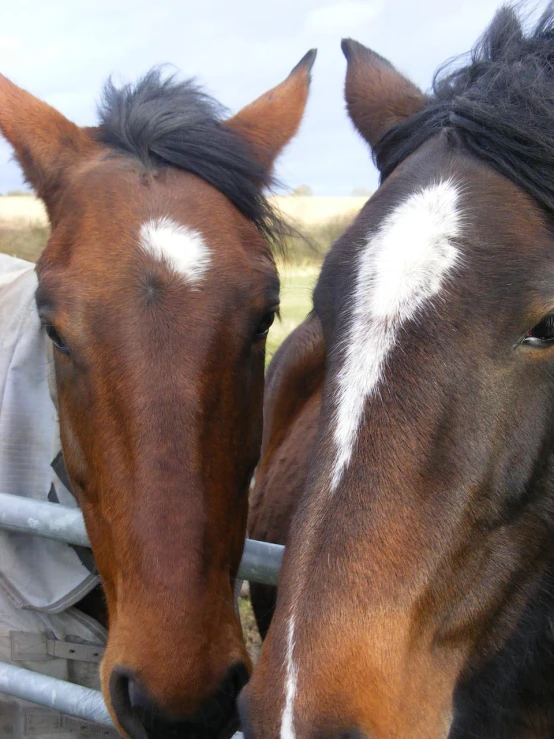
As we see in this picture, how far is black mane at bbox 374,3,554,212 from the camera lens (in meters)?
1.75

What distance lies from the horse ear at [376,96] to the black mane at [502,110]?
0.10 metres

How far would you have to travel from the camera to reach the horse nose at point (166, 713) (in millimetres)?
1783

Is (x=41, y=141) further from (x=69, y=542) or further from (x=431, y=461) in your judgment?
(x=431, y=461)

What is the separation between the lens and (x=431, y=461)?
4.96ft

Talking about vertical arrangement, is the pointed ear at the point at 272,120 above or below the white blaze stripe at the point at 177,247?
above

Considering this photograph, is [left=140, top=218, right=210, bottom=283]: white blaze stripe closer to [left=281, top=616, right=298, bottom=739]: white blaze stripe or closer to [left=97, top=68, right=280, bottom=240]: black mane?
[left=97, top=68, right=280, bottom=240]: black mane

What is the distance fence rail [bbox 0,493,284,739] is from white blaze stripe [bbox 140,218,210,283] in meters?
0.90

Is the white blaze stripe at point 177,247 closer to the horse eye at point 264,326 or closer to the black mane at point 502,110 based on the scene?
the horse eye at point 264,326

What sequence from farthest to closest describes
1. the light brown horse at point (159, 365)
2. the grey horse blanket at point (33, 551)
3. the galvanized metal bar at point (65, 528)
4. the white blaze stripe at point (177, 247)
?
1. the grey horse blanket at point (33, 551)
2. the galvanized metal bar at point (65, 528)
3. the white blaze stripe at point (177, 247)
4. the light brown horse at point (159, 365)

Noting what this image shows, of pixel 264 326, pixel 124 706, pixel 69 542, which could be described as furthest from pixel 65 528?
pixel 264 326

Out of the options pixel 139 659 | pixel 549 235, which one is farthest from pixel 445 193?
pixel 139 659

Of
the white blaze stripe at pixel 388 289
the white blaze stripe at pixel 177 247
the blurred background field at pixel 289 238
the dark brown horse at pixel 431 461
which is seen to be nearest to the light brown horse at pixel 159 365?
the white blaze stripe at pixel 177 247

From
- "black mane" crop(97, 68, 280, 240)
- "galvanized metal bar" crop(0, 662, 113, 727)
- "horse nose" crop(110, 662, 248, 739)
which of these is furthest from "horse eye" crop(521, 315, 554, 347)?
"galvanized metal bar" crop(0, 662, 113, 727)

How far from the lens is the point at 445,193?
1.73 metres
